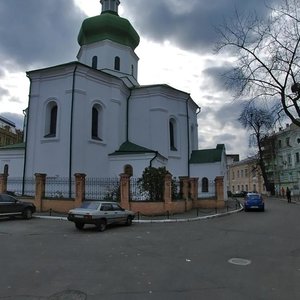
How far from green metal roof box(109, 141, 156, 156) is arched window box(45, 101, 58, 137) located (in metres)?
5.14

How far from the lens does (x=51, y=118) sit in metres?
28.5

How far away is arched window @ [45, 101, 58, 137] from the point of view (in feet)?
92.1

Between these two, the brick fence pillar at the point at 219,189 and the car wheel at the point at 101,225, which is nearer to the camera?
the car wheel at the point at 101,225

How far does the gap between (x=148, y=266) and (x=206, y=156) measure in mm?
27846

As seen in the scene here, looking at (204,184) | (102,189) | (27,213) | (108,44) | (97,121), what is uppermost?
(108,44)

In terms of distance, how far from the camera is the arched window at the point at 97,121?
2903 centimetres

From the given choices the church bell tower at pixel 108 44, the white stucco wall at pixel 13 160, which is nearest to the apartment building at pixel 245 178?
the church bell tower at pixel 108 44

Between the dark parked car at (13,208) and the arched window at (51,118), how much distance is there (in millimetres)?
10104

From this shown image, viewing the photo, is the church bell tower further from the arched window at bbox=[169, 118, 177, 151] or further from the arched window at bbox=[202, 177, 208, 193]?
the arched window at bbox=[202, 177, 208, 193]

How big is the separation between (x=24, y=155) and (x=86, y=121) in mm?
5814

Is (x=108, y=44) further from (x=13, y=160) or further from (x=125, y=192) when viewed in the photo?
(x=125, y=192)

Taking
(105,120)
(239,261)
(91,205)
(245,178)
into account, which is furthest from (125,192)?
(245,178)

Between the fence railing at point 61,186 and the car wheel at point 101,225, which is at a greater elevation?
the fence railing at point 61,186

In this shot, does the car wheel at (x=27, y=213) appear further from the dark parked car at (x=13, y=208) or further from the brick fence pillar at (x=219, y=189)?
the brick fence pillar at (x=219, y=189)
